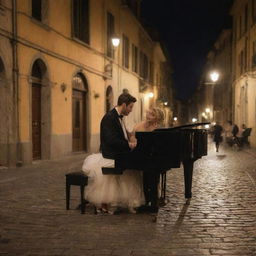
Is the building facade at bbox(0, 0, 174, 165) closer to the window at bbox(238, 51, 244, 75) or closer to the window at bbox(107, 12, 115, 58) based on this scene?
the window at bbox(107, 12, 115, 58)

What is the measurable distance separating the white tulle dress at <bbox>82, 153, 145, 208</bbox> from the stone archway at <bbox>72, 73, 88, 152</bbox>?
463 inches

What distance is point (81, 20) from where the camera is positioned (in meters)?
18.9

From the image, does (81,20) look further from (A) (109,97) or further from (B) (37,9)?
(A) (109,97)

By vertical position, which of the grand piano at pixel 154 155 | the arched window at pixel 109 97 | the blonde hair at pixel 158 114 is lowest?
the grand piano at pixel 154 155

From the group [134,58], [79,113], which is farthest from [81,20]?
[134,58]

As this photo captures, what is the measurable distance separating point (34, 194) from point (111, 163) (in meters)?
2.35

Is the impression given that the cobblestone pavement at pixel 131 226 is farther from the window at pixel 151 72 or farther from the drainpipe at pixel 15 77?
the window at pixel 151 72

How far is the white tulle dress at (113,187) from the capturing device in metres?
6.54

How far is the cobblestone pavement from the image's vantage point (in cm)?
468

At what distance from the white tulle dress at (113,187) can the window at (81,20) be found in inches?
480

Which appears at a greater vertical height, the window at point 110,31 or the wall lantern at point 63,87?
the window at point 110,31

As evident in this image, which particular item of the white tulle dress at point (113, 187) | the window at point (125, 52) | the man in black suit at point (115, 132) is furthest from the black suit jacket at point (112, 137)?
the window at point (125, 52)

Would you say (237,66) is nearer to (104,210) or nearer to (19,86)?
(19,86)

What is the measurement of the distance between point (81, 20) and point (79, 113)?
160 inches
